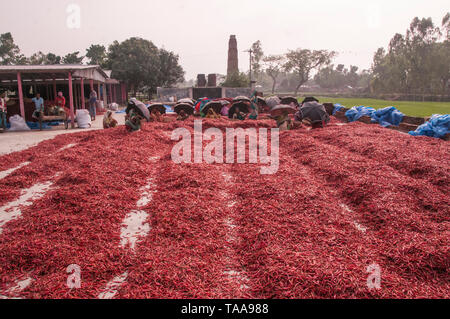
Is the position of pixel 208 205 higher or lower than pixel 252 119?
lower

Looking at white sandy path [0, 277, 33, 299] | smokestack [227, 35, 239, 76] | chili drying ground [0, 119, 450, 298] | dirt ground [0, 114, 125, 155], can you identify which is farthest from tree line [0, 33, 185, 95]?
white sandy path [0, 277, 33, 299]

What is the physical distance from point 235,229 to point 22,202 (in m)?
3.83

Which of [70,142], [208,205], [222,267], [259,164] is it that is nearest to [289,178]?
[259,164]

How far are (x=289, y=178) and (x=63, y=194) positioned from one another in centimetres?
421

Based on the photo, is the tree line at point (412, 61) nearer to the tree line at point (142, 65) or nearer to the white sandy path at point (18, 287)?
the tree line at point (142, 65)

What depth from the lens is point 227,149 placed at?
973 cm

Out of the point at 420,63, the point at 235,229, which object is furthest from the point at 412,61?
the point at 235,229

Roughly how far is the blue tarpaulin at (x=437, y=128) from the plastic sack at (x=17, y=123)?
17.0 m

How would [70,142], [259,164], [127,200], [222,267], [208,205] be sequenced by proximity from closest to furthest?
[222,267], [208,205], [127,200], [259,164], [70,142]

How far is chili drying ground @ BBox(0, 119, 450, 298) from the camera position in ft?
10.7

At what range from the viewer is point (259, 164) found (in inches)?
311

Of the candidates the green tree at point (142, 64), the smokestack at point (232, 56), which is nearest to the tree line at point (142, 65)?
the green tree at point (142, 64)

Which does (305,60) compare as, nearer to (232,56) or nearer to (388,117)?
(232,56)

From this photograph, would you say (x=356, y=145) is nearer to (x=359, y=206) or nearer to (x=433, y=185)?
(x=433, y=185)
